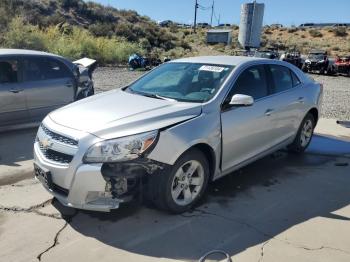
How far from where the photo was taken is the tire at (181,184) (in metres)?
4.12

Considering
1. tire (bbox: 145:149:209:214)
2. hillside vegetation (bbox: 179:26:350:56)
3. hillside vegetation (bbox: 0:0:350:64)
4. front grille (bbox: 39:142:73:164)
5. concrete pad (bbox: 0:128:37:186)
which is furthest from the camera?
hillside vegetation (bbox: 179:26:350:56)

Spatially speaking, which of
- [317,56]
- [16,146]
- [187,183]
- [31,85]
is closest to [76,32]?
[317,56]

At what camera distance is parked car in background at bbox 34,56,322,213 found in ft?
12.9

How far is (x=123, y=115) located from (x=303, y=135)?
3.62 m

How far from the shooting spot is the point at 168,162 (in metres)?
4.07

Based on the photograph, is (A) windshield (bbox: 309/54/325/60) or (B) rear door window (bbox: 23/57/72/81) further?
(A) windshield (bbox: 309/54/325/60)

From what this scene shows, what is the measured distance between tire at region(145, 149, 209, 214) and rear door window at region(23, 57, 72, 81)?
430 cm

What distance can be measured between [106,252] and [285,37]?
74680 mm

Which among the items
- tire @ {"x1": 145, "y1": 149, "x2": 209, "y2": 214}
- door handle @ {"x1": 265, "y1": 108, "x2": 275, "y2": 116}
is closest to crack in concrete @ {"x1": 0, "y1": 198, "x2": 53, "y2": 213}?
tire @ {"x1": 145, "y1": 149, "x2": 209, "y2": 214}

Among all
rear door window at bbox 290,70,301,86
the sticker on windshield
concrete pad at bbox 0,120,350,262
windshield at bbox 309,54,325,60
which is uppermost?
the sticker on windshield

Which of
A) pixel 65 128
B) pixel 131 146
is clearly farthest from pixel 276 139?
pixel 65 128

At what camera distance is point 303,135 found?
6789 mm

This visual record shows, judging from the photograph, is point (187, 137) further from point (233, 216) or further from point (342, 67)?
point (342, 67)

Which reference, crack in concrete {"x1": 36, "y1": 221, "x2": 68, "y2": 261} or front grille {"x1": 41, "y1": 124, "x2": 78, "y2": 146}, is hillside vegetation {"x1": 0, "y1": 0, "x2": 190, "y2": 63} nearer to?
front grille {"x1": 41, "y1": 124, "x2": 78, "y2": 146}
